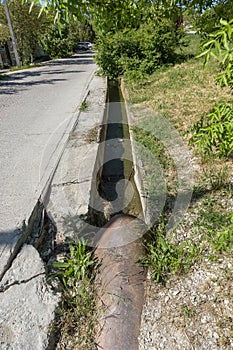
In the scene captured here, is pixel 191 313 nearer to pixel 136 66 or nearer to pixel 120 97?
pixel 120 97

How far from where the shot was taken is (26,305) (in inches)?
82.8

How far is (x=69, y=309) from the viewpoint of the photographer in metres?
2.22

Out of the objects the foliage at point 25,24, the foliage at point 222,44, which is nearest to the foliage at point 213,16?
the foliage at point 222,44

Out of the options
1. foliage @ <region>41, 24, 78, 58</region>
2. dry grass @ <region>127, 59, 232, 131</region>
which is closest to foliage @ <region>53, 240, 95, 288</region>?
dry grass @ <region>127, 59, 232, 131</region>

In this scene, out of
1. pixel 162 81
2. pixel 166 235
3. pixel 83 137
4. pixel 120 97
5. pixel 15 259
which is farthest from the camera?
pixel 120 97

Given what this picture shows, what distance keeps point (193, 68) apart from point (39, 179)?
32.7ft

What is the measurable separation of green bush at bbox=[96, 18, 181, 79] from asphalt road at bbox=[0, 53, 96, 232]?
12.1ft

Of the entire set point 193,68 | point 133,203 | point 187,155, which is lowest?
point 133,203

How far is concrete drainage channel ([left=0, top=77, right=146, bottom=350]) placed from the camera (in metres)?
2.00

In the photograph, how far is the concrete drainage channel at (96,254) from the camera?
6.57 feet

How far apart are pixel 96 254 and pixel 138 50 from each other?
12119mm

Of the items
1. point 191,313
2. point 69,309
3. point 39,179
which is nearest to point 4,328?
point 69,309

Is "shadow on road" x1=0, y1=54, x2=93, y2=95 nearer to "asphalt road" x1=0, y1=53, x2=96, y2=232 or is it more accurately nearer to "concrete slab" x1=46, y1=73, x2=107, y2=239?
"asphalt road" x1=0, y1=53, x2=96, y2=232

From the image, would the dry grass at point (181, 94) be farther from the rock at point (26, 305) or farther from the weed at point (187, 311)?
the rock at point (26, 305)
